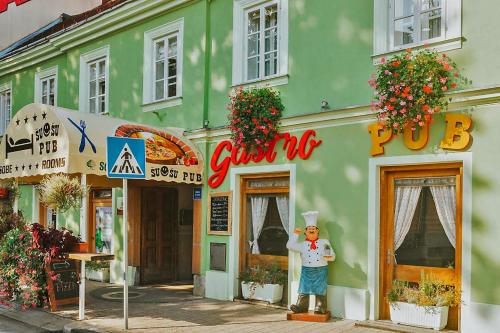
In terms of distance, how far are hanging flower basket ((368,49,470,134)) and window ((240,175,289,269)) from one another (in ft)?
9.24

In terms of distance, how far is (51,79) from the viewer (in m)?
17.0

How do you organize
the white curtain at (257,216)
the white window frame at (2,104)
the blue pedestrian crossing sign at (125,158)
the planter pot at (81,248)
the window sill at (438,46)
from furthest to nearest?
the white window frame at (2,104), the white curtain at (257,216), the planter pot at (81,248), the blue pedestrian crossing sign at (125,158), the window sill at (438,46)

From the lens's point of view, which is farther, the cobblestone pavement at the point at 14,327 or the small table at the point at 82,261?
the small table at the point at 82,261

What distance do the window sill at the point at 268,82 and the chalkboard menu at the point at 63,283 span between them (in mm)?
4392

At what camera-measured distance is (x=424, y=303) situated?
8.05m

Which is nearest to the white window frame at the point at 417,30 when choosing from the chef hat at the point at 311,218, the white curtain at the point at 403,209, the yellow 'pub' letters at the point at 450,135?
the yellow 'pub' letters at the point at 450,135

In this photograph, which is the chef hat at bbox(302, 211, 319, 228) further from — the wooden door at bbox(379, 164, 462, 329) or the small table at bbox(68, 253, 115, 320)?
the small table at bbox(68, 253, 115, 320)

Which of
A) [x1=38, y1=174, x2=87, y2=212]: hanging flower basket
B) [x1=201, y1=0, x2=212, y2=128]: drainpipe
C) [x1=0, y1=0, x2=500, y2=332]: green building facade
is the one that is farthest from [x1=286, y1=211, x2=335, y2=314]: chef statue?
[x1=38, y1=174, x2=87, y2=212]: hanging flower basket

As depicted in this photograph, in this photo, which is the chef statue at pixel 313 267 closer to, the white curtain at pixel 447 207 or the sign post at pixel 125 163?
the white curtain at pixel 447 207

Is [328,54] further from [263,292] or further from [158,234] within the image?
[158,234]

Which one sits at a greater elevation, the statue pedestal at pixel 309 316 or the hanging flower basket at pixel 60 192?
the hanging flower basket at pixel 60 192

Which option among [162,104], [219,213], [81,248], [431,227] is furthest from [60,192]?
[431,227]

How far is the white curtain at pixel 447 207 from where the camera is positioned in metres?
8.18

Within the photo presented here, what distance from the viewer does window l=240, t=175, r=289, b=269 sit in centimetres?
1048
